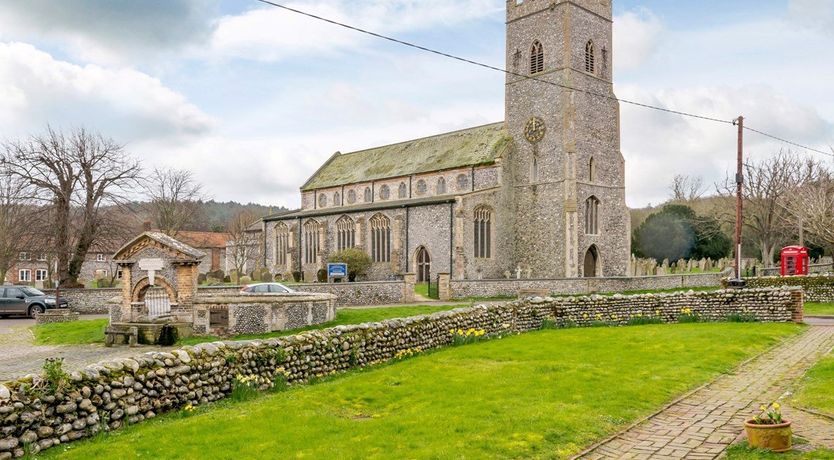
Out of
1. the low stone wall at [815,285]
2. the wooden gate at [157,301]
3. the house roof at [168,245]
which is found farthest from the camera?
the low stone wall at [815,285]

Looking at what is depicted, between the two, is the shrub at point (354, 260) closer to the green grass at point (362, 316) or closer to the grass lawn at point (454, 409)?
the green grass at point (362, 316)

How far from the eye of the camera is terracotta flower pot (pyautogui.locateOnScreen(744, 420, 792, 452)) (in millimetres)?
8234

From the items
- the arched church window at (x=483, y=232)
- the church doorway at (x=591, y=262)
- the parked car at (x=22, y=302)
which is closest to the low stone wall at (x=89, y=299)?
the parked car at (x=22, y=302)

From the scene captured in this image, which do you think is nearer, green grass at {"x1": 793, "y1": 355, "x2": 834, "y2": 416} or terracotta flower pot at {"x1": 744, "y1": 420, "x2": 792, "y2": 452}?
terracotta flower pot at {"x1": 744, "y1": 420, "x2": 792, "y2": 452}

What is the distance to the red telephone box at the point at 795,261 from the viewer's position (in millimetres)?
39781

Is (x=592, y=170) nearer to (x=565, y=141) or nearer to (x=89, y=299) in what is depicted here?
(x=565, y=141)

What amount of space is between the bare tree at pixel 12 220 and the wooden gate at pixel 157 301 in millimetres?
20960

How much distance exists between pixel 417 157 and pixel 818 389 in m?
46.0

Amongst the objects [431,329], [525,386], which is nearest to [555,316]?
[431,329]

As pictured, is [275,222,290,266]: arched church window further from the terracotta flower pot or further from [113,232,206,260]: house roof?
the terracotta flower pot

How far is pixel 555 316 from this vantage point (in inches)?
894

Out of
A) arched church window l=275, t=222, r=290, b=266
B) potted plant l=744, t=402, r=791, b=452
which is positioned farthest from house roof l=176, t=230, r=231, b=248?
potted plant l=744, t=402, r=791, b=452

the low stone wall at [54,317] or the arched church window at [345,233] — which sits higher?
the arched church window at [345,233]

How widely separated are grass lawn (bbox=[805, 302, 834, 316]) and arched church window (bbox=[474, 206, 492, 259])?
20.7 meters
